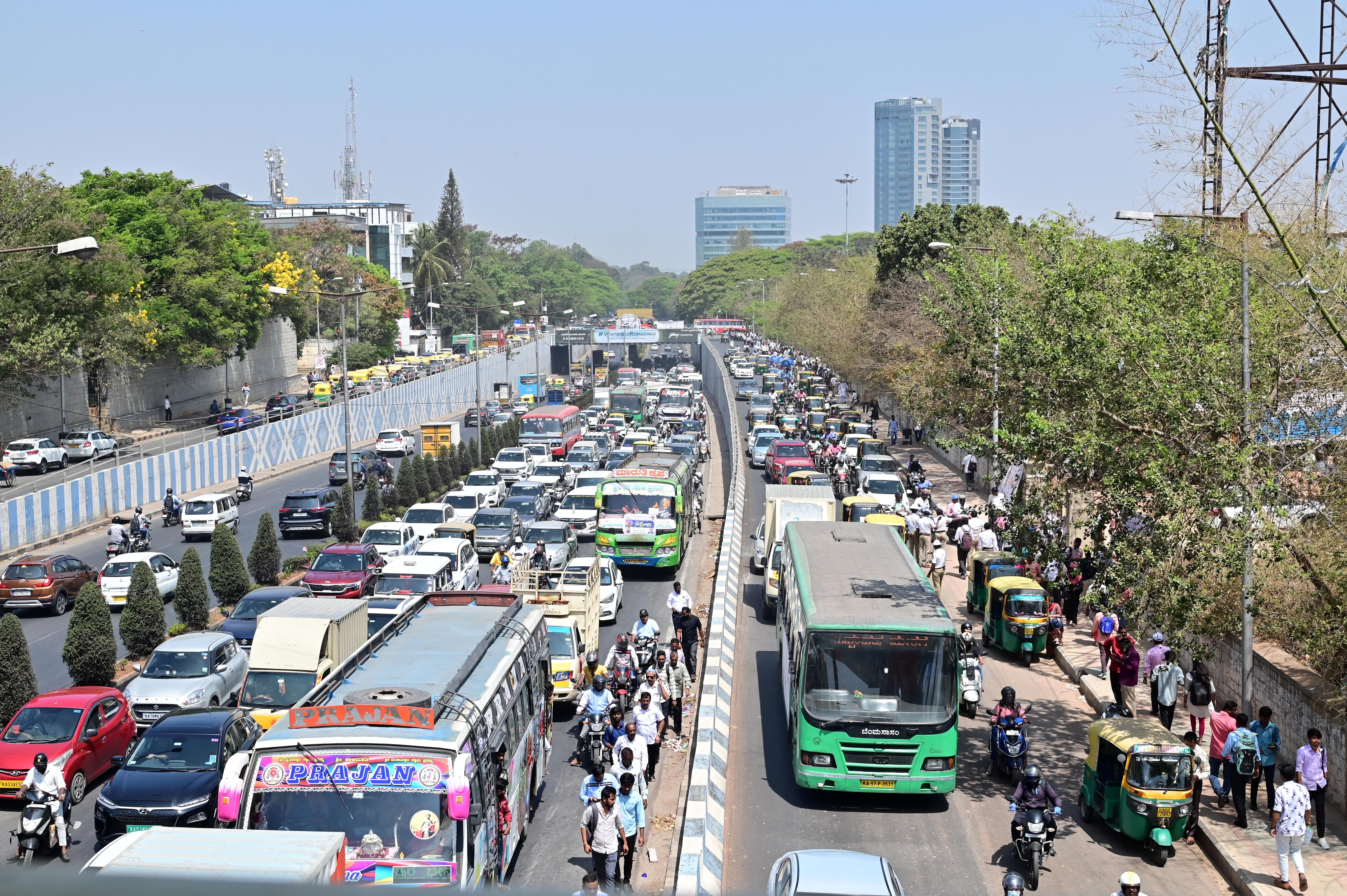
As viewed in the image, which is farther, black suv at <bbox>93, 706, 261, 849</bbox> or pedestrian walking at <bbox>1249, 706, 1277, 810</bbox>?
pedestrian walking at <bbox>1249, 706, 1277, 810</bbox>

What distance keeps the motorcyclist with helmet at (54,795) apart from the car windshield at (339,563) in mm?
12950

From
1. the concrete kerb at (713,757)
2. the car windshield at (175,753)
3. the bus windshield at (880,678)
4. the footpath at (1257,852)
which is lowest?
the footpath at (1257,852)

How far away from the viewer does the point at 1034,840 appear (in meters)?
13.2

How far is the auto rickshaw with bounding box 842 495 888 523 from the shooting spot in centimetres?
3197

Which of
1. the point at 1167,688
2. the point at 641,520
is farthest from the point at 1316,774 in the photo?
the point at 641,520

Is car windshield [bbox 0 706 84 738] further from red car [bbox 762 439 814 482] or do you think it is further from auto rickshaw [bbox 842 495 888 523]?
red car [bbox 762 439 814 482]

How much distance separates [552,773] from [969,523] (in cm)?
1719

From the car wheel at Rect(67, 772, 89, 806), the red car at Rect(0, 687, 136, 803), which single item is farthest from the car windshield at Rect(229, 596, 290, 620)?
the car wheel at Rect(67, 772, 89, 806)

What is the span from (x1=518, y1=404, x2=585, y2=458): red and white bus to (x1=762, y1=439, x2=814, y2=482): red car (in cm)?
839

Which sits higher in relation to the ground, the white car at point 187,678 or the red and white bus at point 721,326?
the red and white bus at point 721,326

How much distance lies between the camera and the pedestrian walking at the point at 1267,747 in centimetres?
1470

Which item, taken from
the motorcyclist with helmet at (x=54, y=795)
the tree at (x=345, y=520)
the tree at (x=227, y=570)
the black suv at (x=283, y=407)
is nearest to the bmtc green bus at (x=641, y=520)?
the tree at (x=345, y=520)

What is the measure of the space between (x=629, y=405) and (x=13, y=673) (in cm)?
5426

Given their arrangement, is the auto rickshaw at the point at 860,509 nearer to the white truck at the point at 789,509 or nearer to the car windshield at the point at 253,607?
the white truck at the point at 789,509
